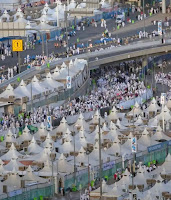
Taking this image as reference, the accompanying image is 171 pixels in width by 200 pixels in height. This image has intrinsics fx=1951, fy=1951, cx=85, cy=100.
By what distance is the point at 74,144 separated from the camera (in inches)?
5984

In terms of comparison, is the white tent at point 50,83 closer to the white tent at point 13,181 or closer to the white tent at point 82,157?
the white tent at point 82,157

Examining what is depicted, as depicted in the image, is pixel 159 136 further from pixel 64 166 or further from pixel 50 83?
pixel 50 83

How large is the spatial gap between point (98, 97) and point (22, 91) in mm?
8524

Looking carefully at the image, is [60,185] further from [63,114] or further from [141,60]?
[141,60]

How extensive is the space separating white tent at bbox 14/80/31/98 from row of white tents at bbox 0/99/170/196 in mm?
6195

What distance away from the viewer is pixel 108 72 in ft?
632

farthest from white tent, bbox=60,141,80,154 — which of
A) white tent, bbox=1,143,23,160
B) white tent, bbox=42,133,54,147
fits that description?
white tent, bbox=1,143,23,160

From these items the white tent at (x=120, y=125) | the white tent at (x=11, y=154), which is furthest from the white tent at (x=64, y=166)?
the white tent at (x=120, y=125)

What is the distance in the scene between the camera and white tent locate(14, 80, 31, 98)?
17275cm

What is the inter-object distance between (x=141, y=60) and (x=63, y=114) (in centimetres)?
2818

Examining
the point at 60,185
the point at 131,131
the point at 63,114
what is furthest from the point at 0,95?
the point at 60,185

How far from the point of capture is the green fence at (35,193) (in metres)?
137

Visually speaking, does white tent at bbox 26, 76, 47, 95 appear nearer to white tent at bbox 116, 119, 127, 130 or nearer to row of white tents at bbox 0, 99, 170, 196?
row of white tents at bbox 0, 99, 170, 196

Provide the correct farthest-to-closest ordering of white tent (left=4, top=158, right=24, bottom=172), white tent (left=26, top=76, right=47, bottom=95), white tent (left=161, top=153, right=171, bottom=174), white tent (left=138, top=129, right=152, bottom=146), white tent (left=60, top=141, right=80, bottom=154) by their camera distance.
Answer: white tent (left=26, top=76, right=47, bottom=95)
white tent (left=138, top=129, right=152, bottom=146)
white tent (left=60, top=141, right=80, bottom=154)
white tent (left=4, top=158, right=24, bottom=172)
white tent (left=161, top=153, right=171, bottom=174)
